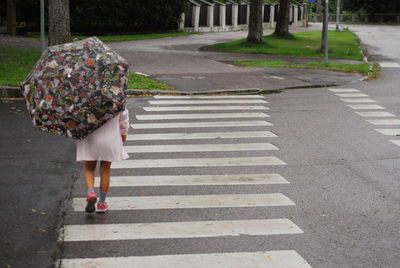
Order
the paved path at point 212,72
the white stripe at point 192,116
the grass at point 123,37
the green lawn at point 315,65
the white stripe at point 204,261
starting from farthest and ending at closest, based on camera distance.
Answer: the grass at point 123,37 < the green lawn at point 315,65 < the paved path at point 212,72 < the white stripe at point 192,116 < the white stripe at point 204,261

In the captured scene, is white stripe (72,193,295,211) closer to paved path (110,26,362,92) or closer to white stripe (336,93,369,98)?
white stripe (336,93,369,98)

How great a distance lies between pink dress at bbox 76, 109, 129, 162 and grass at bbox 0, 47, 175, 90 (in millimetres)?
9321

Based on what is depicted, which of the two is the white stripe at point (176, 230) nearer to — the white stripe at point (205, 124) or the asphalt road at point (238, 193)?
the asphalt road at point (238, 193)

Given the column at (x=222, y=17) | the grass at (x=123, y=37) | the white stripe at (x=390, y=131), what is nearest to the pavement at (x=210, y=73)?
the grass at (x=123, y=37)

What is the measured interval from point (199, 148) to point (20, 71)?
29.4 feet

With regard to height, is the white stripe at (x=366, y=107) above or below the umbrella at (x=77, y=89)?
below

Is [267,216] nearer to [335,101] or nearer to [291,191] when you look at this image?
[291,191]

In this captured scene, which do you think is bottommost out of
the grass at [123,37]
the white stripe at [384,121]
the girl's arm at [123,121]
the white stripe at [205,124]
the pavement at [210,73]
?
the white stripe at [205,124]

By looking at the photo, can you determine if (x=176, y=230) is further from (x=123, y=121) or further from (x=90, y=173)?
(x=123, y=121)

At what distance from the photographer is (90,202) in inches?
294

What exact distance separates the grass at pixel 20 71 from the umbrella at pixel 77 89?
941 cm

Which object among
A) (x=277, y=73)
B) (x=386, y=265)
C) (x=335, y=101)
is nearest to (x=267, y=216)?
(x=386, y=265)

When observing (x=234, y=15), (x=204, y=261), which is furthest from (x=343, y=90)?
(x=234, y=15)

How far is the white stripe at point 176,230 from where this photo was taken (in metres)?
6.82
